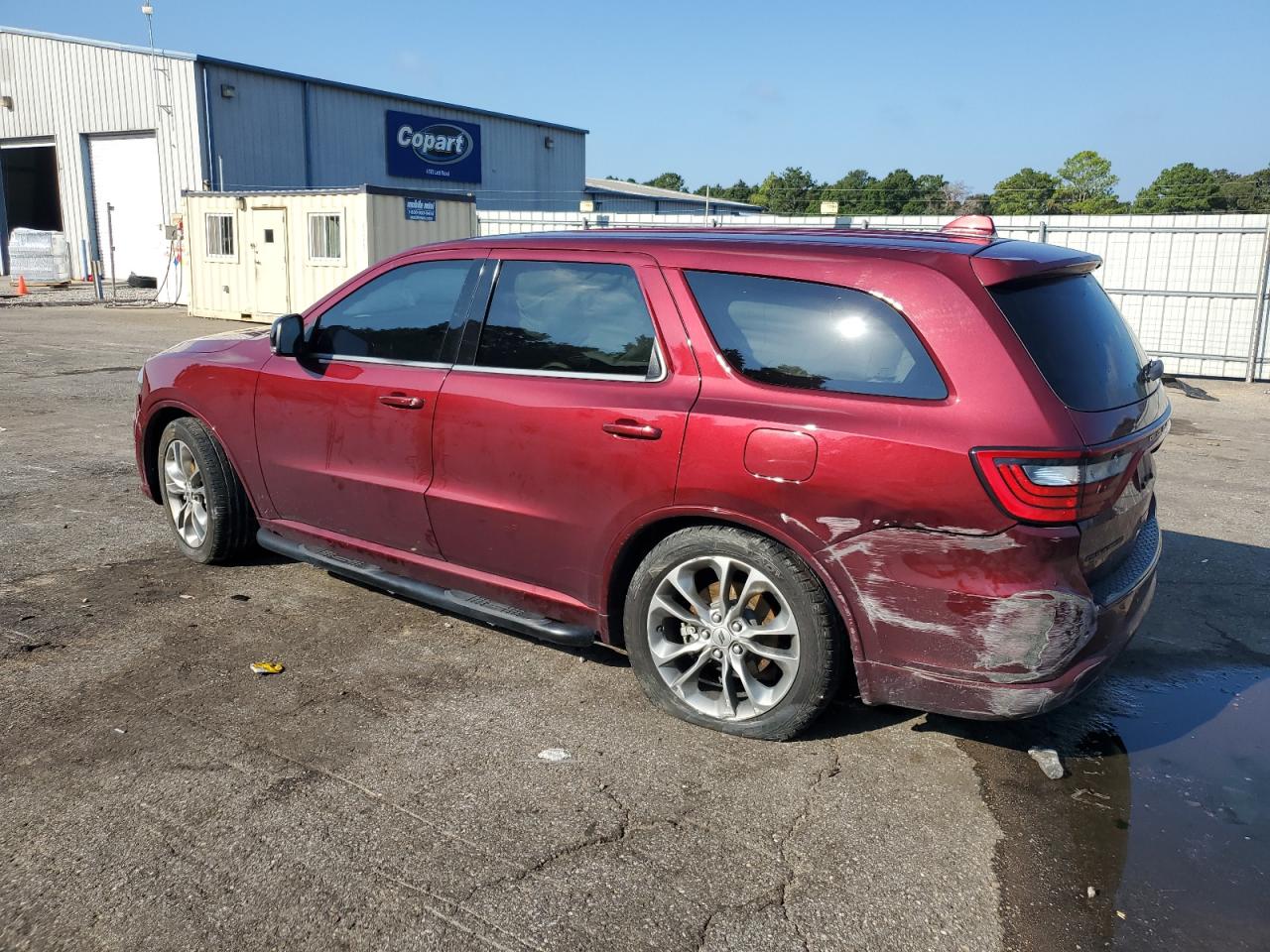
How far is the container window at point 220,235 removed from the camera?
2128 centimetres

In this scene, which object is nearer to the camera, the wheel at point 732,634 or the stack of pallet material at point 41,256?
the wheel at point 732,634

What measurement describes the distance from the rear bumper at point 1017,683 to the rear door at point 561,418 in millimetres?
965

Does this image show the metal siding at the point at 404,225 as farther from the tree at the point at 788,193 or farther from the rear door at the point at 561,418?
the tree at the point at 788,193

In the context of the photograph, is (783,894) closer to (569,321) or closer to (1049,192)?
(569,321)

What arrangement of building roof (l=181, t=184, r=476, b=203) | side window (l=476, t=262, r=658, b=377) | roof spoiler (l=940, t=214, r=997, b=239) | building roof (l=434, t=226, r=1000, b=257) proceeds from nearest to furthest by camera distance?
building roof (l=434, t=226, r=1000, b=257) < side window (l=476, t=262, r=658, b=377) < roof spoiler (l=940, t=214, r=997, b=239) < building roof (l=181, t=184, r=476, b=203)

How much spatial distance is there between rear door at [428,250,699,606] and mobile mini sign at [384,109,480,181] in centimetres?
2849

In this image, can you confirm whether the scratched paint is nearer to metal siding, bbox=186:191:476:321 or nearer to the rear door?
the rear door

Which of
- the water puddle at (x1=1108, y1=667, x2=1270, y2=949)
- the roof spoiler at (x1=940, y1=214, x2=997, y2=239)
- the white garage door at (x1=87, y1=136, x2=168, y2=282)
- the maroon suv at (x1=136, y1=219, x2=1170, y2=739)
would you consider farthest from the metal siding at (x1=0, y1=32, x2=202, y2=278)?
the water puddle at (x1=1108, y1=667, x2=1270, y2=949)

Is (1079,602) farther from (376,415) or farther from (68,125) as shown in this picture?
(68,125)

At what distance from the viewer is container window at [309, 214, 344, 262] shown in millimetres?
19406

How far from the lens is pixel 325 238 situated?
1964 cm

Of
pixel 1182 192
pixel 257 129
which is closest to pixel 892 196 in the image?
pixel 1182 192

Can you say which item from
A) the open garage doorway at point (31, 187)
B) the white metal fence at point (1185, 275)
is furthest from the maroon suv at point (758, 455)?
the open garage doorway at point (31, 187)

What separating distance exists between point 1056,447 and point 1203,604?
2.72 m
